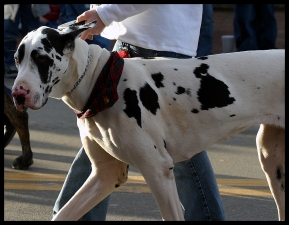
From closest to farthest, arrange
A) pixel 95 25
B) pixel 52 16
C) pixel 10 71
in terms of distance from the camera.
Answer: pixel 95 25
pixel 10 71
pixel 52 16

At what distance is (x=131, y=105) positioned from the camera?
3.45 metres

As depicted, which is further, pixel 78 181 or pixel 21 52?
pixel 78 181

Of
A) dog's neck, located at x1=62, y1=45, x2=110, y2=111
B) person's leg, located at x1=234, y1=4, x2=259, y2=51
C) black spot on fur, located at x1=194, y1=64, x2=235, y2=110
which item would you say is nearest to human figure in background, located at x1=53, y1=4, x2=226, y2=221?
dog's neck, located at x1=62, y1=45, x2=110, y2=111

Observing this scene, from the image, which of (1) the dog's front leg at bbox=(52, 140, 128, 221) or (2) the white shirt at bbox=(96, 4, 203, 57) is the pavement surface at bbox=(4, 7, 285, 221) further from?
(2) the white shirt at bbox=(96, 4, 203, 57)

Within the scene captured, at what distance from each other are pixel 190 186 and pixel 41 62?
1305 mm

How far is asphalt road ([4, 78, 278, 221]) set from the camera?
5145 millimetres

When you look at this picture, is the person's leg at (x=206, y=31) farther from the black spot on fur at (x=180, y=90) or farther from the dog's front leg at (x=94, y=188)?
the black spot on fur at (x=180, y=90)

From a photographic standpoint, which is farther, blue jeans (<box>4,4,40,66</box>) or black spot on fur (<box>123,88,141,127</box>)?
blue jeans (<box>4,4,40,66</box>)

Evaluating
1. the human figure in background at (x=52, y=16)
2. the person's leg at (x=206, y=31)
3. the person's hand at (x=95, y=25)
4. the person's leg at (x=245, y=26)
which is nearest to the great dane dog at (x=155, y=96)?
the person's hand at (x=95, y=25)

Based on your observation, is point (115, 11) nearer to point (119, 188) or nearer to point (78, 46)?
point (78, 46)

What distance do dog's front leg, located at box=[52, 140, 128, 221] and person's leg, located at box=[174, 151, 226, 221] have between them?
0.42 metres

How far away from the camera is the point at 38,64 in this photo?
327 cm

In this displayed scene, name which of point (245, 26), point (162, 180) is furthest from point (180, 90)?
point (245, 26)

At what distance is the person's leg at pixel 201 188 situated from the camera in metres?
4.06
